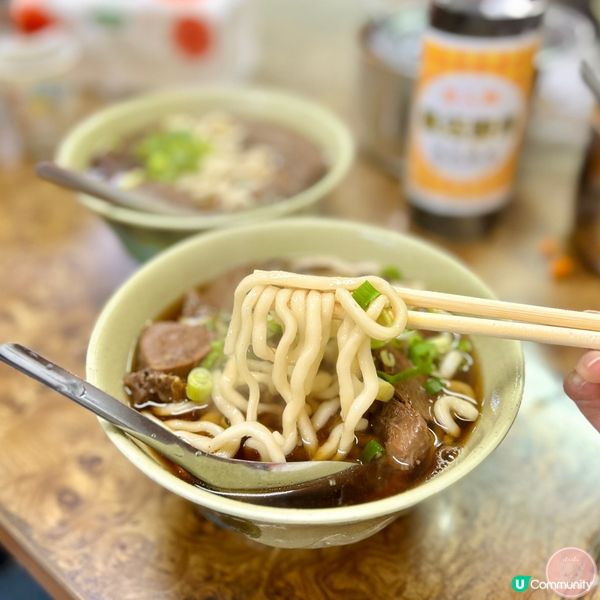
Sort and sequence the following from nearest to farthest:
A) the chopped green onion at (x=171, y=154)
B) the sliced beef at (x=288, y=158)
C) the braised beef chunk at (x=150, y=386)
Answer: the braised beef chunk at (x=150, y=386), the sliced beef at (x=288, y=158), the chopped green onion at (x=171, y=154)

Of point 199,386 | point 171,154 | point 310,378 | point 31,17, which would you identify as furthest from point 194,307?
point 31,17

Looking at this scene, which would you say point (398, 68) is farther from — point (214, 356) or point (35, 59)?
point (35, 59)

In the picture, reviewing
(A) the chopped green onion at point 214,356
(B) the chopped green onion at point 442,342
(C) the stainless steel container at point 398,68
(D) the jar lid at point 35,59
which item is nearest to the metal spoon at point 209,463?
(A) the chopped green onion at point 214,356

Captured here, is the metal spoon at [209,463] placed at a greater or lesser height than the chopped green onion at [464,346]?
greater

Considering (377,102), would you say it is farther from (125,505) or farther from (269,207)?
(125,505)

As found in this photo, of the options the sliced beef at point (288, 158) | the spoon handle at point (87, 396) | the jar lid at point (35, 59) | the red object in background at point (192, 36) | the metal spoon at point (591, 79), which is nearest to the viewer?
the spoon handle at point (87, 396)

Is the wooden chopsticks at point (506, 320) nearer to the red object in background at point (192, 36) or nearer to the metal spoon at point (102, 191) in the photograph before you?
the metal spoon at point (102, 191)

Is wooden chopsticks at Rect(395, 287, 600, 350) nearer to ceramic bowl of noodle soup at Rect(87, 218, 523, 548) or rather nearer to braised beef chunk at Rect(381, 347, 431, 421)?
ceramic bowl of noodle soup at Rect(87, 218, 523, 548)
